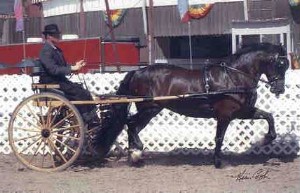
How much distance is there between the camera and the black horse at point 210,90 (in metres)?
9.30

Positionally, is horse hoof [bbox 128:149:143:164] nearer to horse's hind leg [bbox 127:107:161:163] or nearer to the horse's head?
horse's hind leg [bbox 127:107:161:163]

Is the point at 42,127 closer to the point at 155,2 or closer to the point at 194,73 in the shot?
the point at 194,73

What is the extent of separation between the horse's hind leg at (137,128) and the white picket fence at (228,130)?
1046mm

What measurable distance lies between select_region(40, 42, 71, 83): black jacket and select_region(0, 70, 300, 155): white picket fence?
57.6 inches

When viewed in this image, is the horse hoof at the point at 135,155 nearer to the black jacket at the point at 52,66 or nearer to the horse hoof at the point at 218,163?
the horse hoof at the point at 218,163

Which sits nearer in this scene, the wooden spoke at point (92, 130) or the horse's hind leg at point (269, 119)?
the horse's hind leg at point (269, 119)

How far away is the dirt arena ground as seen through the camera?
810cm

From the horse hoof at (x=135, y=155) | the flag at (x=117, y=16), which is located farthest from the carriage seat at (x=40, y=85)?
the flag at (x=117, y=16)

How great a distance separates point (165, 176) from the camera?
8.91 meters

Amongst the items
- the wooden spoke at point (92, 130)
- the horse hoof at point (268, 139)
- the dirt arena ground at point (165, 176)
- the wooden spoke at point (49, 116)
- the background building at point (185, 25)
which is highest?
the background building at point (185, 25)

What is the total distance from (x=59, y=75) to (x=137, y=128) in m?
1.41

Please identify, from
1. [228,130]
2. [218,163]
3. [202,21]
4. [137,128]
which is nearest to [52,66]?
[137,128]

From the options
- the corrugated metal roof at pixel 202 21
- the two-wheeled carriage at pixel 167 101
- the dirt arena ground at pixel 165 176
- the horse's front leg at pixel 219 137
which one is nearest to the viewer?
the dirt arena ground at pixel 165 176

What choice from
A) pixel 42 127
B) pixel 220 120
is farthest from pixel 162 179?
pixel 42 127
